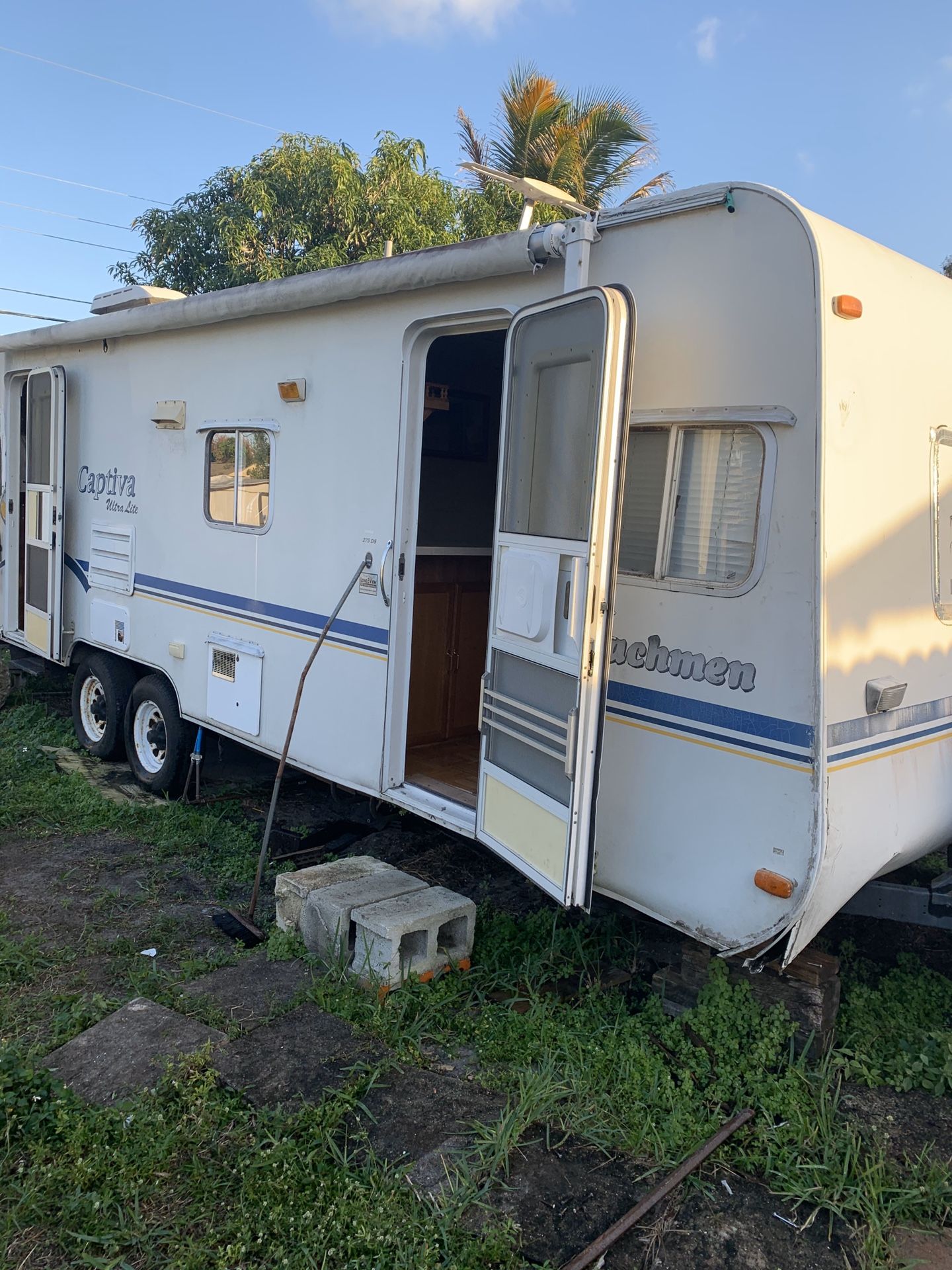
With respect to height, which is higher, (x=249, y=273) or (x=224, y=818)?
(x=249, y=273)

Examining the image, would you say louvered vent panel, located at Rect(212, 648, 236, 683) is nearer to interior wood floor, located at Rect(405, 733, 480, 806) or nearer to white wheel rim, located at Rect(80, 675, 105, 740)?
interior wood floor, located at Rect(405, 733, 480, 806)

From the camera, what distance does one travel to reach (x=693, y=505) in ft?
11.1

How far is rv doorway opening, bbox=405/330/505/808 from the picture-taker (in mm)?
5719

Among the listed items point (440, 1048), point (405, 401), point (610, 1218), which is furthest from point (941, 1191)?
point (405, 401)

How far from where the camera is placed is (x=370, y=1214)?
104 inches

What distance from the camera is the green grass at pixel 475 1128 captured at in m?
2.61

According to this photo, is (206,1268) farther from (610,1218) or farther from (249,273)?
(249,273)

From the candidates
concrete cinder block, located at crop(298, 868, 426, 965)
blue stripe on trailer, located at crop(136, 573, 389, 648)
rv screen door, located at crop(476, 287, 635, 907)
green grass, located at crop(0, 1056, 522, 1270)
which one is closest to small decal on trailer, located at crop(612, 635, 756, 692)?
rv screen door, located at crop(476, 287, 635, 907)

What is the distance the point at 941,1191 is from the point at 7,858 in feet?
14.8

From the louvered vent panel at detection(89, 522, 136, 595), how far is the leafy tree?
7.90 metres

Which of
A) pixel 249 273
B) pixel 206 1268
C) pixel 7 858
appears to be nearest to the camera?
pixel 206 1268

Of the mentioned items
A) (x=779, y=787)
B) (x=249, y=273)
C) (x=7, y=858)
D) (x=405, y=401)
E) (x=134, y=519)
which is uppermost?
(x=249, y=273)

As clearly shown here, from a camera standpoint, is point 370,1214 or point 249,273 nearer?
point 370,1214

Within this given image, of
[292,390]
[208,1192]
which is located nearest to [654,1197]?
[208,1192]
